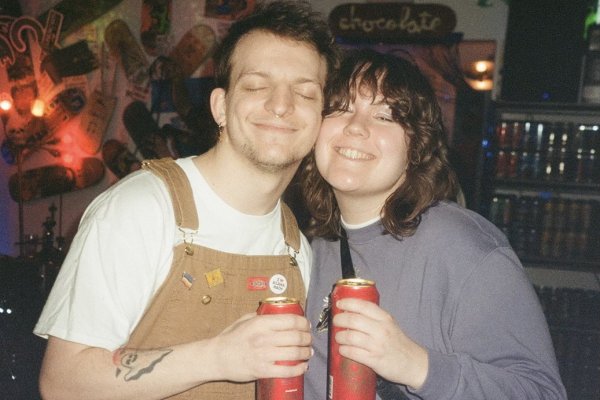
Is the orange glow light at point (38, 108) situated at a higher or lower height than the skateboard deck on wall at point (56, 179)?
higher

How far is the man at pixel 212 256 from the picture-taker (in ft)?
4.38

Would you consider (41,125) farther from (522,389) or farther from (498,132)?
(522,389)

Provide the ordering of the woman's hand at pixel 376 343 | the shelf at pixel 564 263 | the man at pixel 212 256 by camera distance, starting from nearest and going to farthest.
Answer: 1. the woman's hand at pixel 376 343
2. the man at pixel 212 256
3. the shelf at pixel 564 263

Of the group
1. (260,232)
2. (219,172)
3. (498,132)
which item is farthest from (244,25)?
(498,132)

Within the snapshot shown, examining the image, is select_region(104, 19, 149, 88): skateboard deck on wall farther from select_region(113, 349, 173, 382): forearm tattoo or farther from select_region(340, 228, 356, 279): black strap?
select_region(113, 349, 173, 382): forearm tattoo

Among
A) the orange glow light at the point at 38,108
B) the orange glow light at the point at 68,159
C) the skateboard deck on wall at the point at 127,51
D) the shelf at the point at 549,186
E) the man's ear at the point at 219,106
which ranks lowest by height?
the orange glow light at the point at 68,159

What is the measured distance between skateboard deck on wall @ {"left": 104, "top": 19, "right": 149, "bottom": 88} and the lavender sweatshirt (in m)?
5.52

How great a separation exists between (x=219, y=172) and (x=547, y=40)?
370 centimetres

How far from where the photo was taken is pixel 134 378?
1.34 meters

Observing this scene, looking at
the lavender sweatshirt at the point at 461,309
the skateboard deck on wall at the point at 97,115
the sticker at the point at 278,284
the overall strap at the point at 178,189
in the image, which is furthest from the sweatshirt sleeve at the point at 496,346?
the skateboard deck on wall at the point at 97,115

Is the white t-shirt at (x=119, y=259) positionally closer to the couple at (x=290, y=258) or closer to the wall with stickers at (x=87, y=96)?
the couple at (x=290, y=258)

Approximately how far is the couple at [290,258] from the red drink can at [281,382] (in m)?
0.03

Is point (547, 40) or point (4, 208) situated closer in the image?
point (547, 40)

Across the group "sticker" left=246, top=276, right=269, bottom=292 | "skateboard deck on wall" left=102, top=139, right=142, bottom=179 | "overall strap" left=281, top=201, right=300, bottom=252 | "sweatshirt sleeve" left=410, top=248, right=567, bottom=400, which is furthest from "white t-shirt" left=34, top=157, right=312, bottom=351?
"skateboard deck on wall" left=102, top=139, right=142, bottom=179
